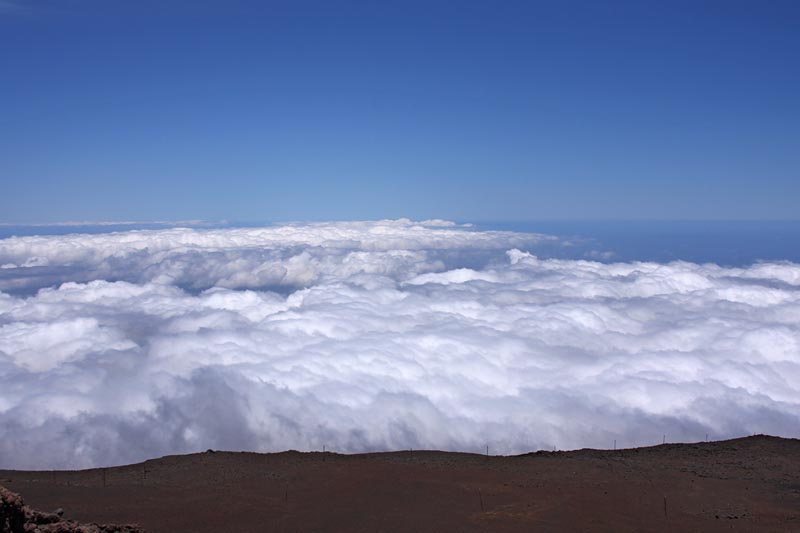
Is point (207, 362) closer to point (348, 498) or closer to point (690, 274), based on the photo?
point (348, 498)

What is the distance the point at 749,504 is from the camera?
2541 cm

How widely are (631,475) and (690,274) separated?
13568cm

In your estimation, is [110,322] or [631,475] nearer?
[631,475]

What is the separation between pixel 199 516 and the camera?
24.1 meters

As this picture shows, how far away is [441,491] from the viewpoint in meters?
27.0

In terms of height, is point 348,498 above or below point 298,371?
above

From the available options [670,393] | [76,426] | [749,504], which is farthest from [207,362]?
[749,504]

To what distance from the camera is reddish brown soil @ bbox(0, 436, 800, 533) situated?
23.7 m

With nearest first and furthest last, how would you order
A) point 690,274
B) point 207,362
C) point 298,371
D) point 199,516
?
point 199,516 → point 298,371 → point 207,362 → point 690,274

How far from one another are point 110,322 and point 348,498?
3772 inches

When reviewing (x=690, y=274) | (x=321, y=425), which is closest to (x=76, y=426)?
(x=321, y=425)

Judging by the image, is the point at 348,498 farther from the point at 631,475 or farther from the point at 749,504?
the point at 749,504

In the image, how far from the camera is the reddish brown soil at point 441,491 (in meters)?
23.7

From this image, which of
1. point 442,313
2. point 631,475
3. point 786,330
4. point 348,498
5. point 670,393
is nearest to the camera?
point 348,498
